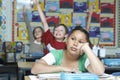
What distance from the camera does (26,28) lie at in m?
4.10

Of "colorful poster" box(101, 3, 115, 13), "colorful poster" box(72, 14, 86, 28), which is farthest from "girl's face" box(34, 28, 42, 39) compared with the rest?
"colorful poster" box(101, 3, 115, 13)

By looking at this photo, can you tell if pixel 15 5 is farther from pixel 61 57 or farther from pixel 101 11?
pixel 61 57

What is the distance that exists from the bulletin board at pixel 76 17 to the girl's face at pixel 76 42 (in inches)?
99.6

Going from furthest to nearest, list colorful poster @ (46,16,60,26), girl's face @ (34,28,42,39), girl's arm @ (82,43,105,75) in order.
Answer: colorful poster @ (46,16,60,26) < girl's face @ (34,28,42,39) < girl's arm @ (82,43,105,75)

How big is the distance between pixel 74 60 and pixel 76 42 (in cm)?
16

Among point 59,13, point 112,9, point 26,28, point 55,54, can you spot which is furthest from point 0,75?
point 112,9

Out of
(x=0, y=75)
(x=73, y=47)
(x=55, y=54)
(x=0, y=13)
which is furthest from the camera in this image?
(x=0, y=13)

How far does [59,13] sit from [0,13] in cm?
97

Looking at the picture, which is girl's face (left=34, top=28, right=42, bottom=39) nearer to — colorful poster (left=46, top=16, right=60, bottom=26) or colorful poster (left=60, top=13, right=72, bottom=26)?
colorful poster (left=46, top=16, right=60, bottom=26)

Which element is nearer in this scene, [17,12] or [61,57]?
[61,57]

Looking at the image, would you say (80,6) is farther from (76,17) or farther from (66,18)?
Answer: (66,18)

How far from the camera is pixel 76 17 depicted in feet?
14.2

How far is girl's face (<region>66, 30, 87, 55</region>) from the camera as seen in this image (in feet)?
5.41

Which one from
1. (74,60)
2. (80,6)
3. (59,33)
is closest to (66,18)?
(80,6)
